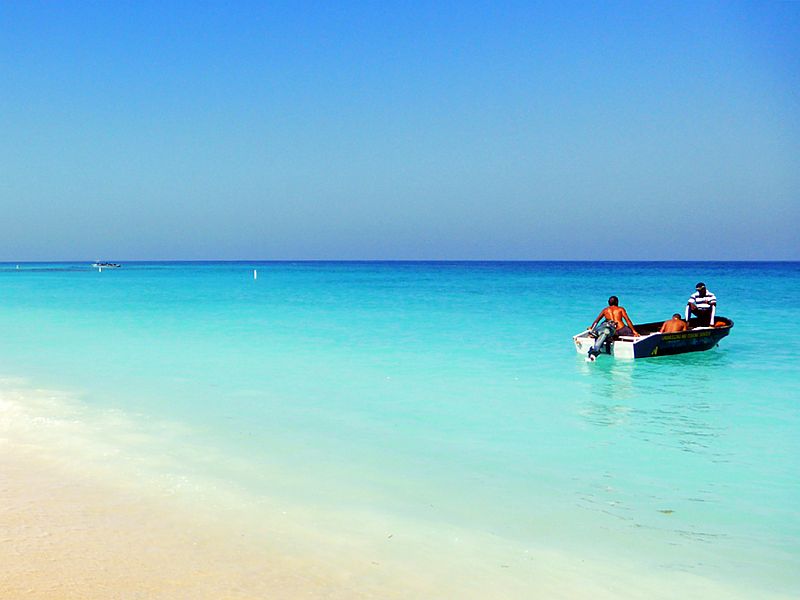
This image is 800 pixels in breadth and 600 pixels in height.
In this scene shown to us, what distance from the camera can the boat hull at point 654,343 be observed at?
571 inches

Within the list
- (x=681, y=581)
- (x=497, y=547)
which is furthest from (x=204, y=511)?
(x=681, y=581)

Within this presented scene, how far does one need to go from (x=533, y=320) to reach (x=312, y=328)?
821 centimetres

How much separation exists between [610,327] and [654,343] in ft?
3.02

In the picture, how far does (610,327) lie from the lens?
49.0 ft

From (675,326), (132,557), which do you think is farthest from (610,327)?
(132,557)

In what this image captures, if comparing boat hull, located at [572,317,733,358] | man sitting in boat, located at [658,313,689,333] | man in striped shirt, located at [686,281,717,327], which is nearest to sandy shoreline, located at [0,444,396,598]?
boat hull, located at [572,317,733,358]

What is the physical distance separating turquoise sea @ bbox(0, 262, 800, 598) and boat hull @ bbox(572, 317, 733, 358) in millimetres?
323

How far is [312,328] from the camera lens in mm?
21844

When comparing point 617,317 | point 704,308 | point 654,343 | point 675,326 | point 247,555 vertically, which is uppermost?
point 704,308

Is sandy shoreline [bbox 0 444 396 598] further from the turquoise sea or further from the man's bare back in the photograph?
the man's bare back

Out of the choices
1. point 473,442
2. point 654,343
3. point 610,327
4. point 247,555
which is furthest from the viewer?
point 610,327

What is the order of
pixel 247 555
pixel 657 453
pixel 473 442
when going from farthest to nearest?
pixel 473 442 < pixel 657 453 < pixel 247 555

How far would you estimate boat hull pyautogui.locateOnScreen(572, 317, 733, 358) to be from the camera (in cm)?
1449

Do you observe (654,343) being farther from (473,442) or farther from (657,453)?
(473,442)
